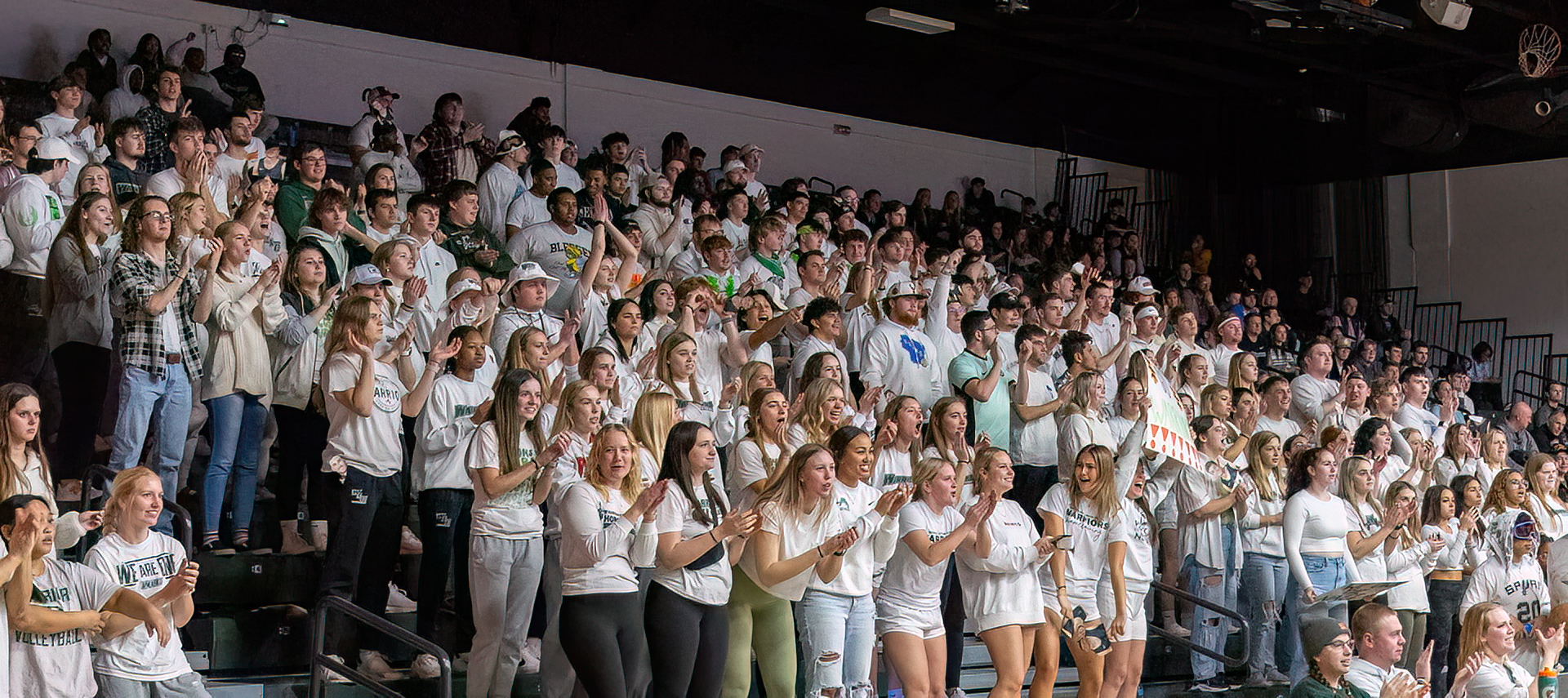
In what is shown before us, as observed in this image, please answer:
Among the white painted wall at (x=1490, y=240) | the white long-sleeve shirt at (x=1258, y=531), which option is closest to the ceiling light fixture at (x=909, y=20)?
the white long-sleeve shirt at (x=1258, y=531)

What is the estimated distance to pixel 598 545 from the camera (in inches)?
215

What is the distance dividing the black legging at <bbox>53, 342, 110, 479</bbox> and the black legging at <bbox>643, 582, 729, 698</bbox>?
8.49 ft

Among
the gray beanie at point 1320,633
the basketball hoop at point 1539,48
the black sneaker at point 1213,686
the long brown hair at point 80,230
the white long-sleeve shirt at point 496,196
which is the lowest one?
the black sneaker at point 1213,686

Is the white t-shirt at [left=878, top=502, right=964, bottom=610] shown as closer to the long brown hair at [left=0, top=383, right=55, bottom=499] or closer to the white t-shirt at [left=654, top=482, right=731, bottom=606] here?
the white t-shirt at [left=654, top=482, right=731, bottom=606]

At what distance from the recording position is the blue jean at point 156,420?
6.21 metres

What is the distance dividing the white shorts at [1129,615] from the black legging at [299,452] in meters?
3.42

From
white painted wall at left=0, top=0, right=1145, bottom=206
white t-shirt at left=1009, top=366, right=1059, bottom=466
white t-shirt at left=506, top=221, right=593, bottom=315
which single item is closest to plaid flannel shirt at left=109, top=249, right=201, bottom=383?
white t-shirt at left=506, top=221, right=593, bottom=315

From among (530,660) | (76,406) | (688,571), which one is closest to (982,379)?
(530,660)

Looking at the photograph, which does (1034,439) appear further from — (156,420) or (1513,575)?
(156,420)

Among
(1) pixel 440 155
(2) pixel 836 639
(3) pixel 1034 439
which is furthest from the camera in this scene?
(1) pixel 440 155

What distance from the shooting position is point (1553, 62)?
13727mm

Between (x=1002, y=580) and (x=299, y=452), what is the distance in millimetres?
2971

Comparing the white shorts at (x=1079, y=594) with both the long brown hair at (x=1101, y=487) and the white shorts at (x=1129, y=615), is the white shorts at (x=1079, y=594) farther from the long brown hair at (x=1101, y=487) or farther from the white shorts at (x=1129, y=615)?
the long brown hair at (x=1101, y=487)

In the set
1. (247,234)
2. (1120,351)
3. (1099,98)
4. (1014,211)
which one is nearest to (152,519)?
(247,234)
